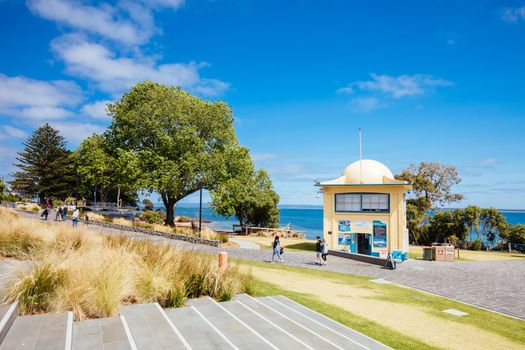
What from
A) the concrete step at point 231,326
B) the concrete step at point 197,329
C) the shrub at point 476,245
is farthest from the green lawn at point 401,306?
the shrub at point 476,245

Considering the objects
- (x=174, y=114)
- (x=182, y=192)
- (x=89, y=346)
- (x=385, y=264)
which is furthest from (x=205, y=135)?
(x=89, y=346)

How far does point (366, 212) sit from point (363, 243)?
2.58 metres

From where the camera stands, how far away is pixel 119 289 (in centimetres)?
662

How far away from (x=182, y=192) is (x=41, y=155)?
49269 millimetres

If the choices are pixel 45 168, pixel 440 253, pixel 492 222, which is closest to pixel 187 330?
pixel 440 253

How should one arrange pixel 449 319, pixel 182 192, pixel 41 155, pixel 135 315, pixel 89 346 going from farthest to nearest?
pixel 41 155
pixel 182 192
pixel 449 319
pixel 135 315
pixel 89 346

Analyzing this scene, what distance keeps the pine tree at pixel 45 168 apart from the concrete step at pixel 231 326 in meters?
64.6

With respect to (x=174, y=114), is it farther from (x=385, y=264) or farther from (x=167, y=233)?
(x=385, y=264)

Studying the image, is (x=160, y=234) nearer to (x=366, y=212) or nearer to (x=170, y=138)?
(x=170, y=138)

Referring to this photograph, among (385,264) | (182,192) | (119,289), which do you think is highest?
(182,192)

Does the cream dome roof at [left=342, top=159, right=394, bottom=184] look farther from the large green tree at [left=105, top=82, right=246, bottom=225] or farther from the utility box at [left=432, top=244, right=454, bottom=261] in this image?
the large green tree at [left=105, top=82, right=246, bottom=225]

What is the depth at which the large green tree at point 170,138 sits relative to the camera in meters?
30.1

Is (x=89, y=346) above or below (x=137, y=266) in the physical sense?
below

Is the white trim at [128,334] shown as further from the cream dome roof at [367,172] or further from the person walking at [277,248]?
the cream dome roof at [367,172]
